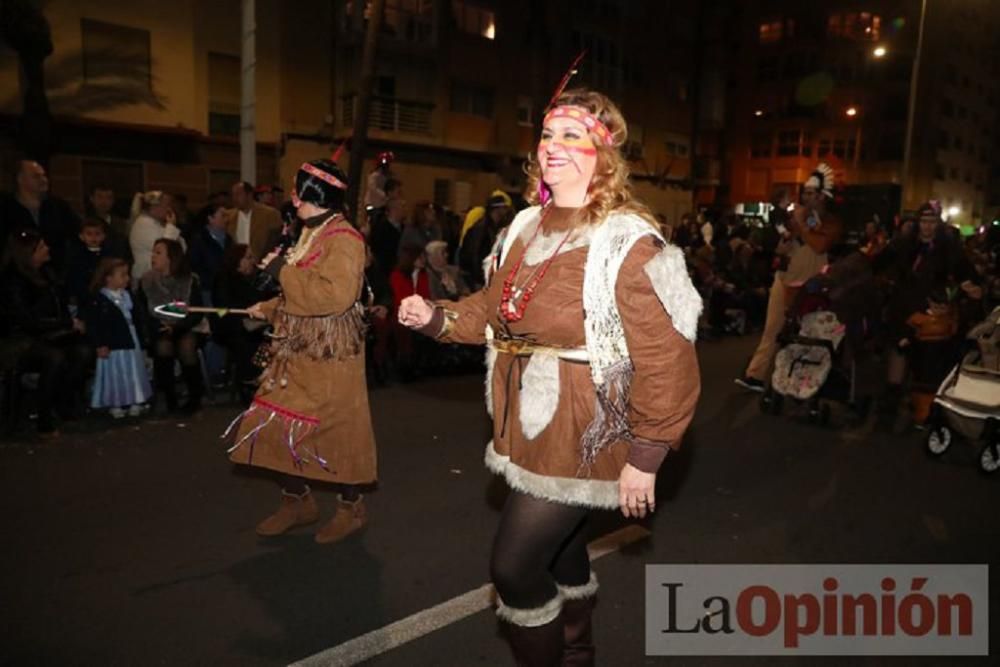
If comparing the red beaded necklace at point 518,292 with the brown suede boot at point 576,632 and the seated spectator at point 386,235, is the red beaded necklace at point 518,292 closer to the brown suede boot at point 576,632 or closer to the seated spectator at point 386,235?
the brown suede boot at point 576,632

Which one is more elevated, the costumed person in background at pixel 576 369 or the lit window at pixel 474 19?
the lit window at pixel 474 19

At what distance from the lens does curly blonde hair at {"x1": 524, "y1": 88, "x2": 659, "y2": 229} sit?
266cm

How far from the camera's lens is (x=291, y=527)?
462 centimetres

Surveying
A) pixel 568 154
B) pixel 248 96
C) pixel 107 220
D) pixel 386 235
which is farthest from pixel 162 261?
pixel 568 154

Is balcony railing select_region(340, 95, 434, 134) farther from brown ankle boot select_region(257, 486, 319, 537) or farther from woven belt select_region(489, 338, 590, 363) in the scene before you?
woven belt select_region(489, 338, 590, 363)

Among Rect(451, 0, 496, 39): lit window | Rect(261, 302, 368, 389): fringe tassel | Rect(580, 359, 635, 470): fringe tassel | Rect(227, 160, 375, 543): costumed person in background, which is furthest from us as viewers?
Rect(451, 0, 496, 39): lit window

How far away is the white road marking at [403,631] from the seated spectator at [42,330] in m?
4.13

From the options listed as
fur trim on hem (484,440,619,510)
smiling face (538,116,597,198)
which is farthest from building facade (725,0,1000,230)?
fur trim on hem (484,440,619,510)

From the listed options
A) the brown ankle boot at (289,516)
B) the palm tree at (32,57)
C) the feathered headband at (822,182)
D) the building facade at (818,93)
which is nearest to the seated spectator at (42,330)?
the brown ankle boot at (289,516)

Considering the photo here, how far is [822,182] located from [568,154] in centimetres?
740

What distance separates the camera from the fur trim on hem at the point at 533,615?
262 cm

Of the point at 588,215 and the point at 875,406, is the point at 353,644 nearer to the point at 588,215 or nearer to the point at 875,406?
the point at 588,215

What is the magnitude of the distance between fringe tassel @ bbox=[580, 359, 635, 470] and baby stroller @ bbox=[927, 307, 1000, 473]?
4833 mm

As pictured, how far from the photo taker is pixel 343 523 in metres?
4.50
